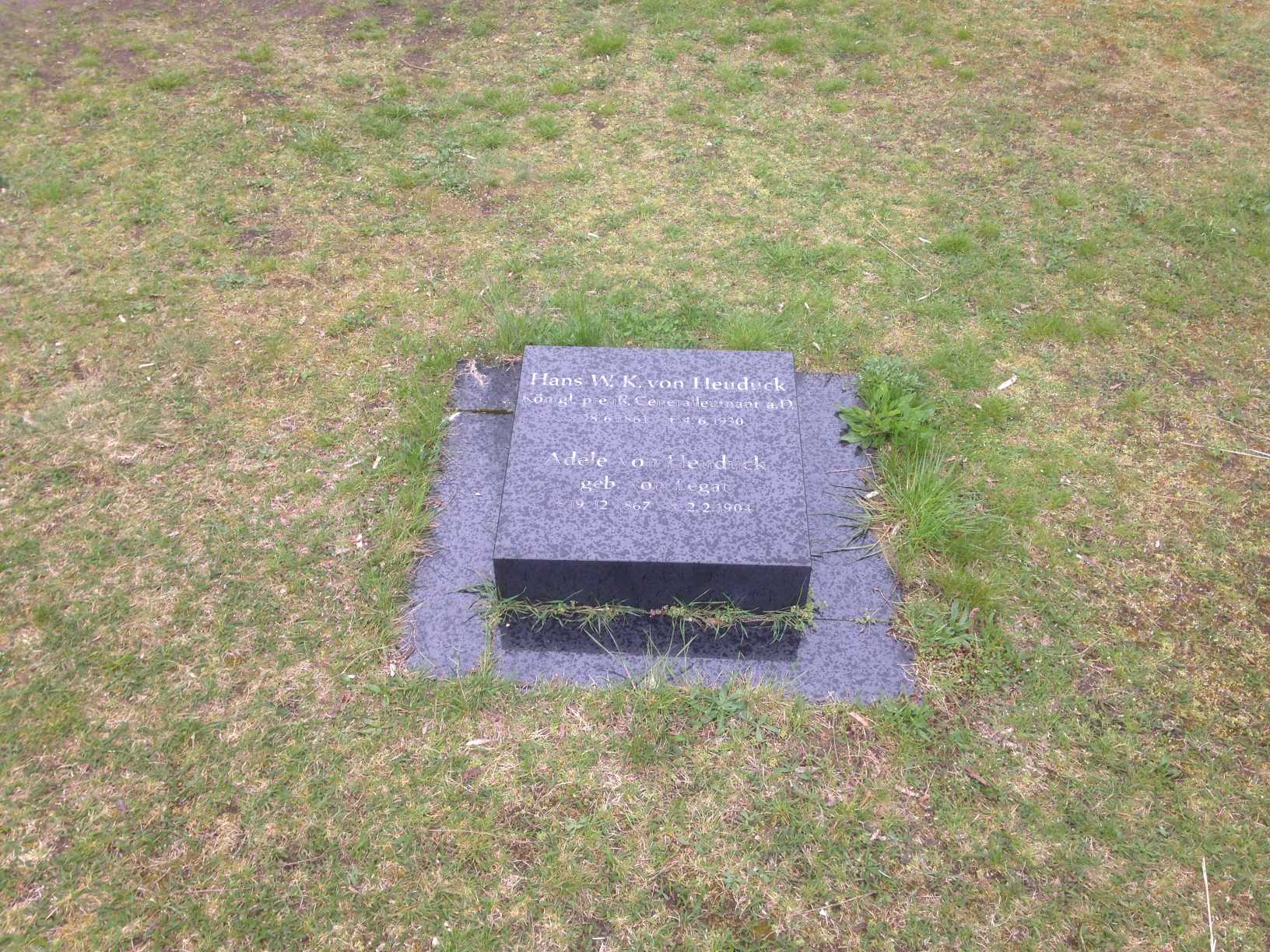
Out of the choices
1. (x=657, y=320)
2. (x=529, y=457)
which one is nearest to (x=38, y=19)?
(x=657, y=320)

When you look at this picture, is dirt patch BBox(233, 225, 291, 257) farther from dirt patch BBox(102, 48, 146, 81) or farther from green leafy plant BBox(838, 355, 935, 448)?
green leafy plant BBox(838, 355, 935, 448)

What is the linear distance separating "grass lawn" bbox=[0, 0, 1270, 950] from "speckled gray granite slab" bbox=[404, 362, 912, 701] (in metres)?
0.08

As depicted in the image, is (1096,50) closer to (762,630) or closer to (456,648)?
(762,630)

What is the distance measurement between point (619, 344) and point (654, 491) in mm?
1179

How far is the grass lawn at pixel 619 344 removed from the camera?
217 cm

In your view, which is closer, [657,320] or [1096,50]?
[657,320]

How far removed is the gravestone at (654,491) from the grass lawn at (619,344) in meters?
0.35

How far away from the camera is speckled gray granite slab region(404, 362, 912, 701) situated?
2547 millimetres

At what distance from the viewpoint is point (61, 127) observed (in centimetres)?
484

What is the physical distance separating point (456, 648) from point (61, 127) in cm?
443

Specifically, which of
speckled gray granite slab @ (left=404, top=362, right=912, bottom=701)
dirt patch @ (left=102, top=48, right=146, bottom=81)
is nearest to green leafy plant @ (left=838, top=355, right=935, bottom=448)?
speckled gray granite slab @ (left=404, top=362, right=912, bottom=701)

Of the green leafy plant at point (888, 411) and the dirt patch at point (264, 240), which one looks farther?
the dirt patch at point (264, 240)

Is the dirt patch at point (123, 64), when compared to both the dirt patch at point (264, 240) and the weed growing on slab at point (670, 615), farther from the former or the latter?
the weed growing on slab at point (670, 615)

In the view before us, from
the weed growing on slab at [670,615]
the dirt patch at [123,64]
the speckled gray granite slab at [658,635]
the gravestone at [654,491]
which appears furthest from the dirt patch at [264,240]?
the weed growing on slab at [670,615]
